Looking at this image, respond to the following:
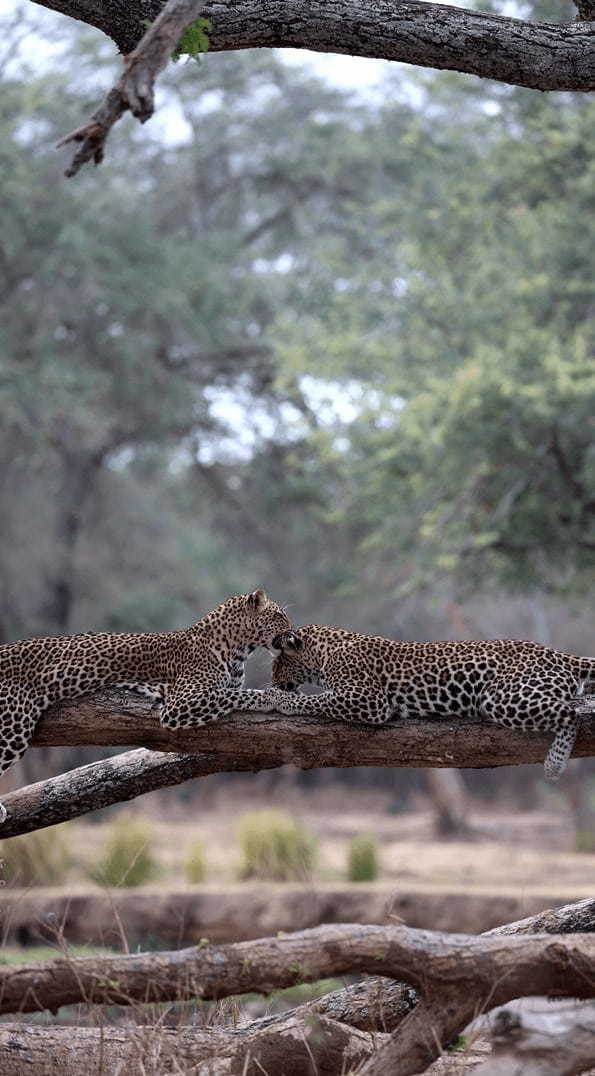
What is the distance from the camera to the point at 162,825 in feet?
96.0

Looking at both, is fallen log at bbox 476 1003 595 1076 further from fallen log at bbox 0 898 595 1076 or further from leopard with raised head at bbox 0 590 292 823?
leopard with raised head at bbox 0 590 292 823

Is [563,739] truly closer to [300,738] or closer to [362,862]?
[300,738]

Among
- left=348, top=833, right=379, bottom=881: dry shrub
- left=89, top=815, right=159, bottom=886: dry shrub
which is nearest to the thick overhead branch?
left=89, top=815, right=159, bottom=886: dry shrub

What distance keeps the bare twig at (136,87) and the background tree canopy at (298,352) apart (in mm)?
12195

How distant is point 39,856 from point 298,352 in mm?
8491

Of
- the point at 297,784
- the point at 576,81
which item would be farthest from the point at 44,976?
the point at 297,784

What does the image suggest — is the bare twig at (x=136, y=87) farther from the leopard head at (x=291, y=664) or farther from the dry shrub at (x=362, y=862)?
the dry shrub at (x=362, y=862)

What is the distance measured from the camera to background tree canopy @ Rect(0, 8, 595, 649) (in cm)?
1841

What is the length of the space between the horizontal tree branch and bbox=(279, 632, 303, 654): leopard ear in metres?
2.97

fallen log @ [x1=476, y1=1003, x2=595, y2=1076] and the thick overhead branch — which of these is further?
the thick overhead branch

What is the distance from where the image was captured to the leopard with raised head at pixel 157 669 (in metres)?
6.74

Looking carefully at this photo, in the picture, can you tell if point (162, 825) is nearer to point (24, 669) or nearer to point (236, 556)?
point (236, 556)

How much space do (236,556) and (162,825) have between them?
6.00 metres

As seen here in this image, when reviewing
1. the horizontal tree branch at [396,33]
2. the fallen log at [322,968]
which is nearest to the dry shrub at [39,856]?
the fallen log at [322,968]
